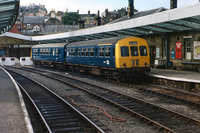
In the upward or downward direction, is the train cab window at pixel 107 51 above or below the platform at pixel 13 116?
above

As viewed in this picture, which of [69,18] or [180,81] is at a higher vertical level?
[69,18]

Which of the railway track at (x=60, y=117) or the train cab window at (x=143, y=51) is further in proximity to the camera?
the train cab window at (x=143, y=51)

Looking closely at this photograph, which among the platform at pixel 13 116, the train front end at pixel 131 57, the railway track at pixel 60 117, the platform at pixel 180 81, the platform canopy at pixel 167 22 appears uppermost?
the platform canopy at pixel 167 22

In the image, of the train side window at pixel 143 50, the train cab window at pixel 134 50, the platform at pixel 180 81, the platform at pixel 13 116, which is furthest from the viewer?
the train side window at pixel 143 50

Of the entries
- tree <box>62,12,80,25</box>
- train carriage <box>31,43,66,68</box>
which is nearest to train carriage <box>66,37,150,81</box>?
train carriage <box>31,43,66,68</box>

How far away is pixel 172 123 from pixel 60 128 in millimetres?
A: 3627

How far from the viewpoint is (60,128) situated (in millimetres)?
8062

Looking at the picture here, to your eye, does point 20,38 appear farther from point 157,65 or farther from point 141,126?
point 141,126

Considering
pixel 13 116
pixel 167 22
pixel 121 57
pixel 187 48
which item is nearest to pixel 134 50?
pixel 121 57

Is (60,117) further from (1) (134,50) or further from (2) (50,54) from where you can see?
(2) (50,54)

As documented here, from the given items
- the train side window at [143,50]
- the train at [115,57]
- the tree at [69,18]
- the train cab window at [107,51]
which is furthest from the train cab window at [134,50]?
the tree at [69,18]

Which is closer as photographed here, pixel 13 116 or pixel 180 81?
pixel 13 116

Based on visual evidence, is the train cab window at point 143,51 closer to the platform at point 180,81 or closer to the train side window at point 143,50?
the train side window at point 143,50

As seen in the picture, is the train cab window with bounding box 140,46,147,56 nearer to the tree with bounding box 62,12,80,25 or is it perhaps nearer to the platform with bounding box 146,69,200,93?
the platform with bounding box 146,69,200,93
